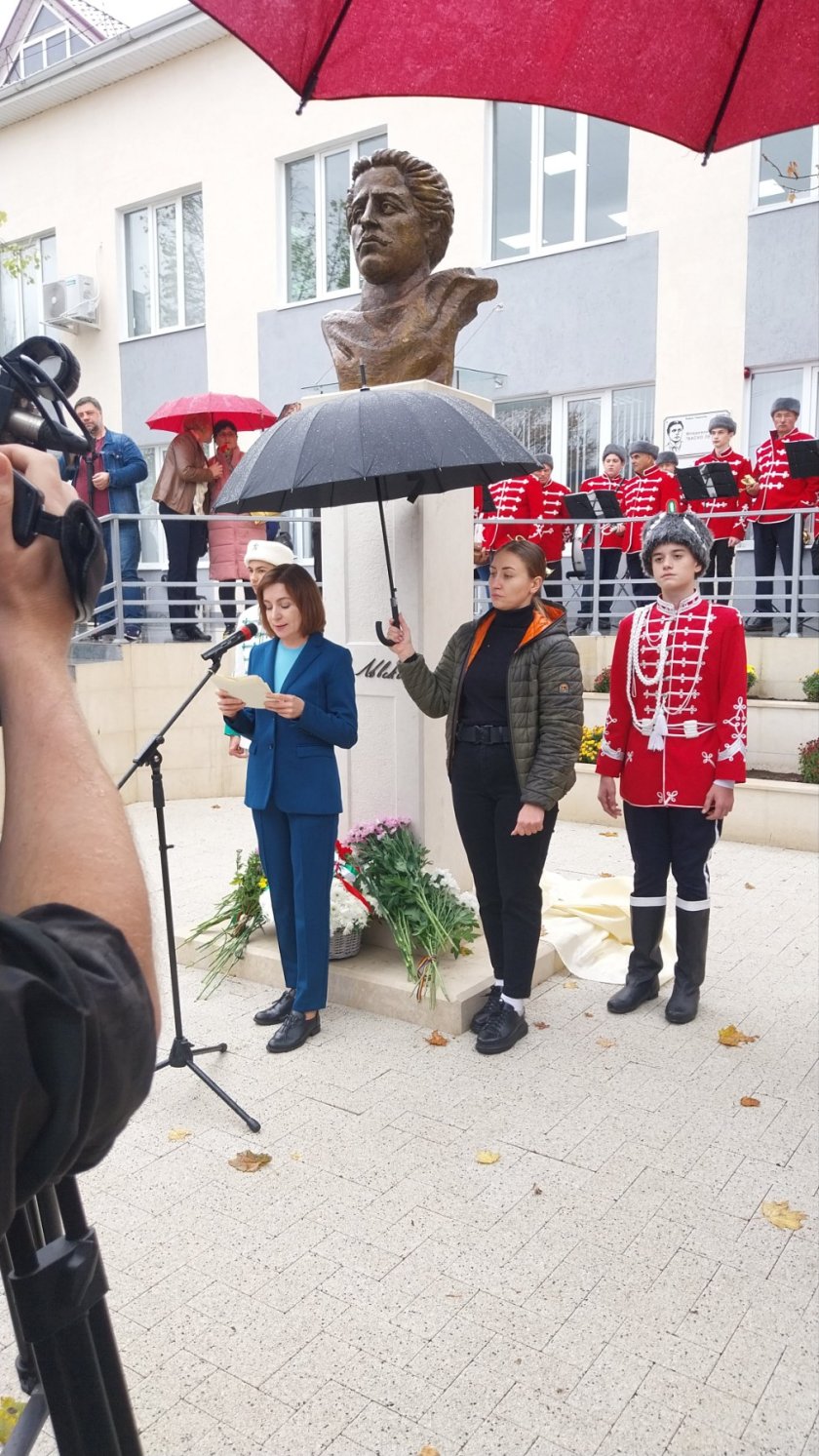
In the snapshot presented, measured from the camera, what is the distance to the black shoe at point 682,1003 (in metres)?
4.45

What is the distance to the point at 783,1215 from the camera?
3.03 metres

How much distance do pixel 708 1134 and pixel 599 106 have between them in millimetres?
3307

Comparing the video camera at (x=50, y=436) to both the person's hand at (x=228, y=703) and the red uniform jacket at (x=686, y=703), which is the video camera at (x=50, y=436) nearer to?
the person's hand at (x=228, y=703)

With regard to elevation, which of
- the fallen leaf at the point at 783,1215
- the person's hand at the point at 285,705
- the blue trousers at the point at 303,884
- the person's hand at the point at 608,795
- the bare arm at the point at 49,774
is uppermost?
the bare arm at the point at 49,774

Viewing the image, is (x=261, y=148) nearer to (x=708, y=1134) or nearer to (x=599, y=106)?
(x=599, y=106)

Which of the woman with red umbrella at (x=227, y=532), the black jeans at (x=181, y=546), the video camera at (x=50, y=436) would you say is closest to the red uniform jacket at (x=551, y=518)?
the woman with red umbrella at (x=227, y=532)

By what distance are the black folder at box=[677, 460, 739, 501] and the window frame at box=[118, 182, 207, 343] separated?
9.58m

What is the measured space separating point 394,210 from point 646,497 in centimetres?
643

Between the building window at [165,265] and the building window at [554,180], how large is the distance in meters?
5.32

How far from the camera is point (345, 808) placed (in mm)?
5133

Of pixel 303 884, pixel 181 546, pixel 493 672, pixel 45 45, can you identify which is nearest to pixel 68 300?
pixel 45 45

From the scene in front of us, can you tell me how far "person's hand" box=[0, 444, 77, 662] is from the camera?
2.99 ft

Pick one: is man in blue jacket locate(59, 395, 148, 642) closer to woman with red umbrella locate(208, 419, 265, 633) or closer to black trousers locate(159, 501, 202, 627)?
black trousers locate(159, 501, 202, 627)

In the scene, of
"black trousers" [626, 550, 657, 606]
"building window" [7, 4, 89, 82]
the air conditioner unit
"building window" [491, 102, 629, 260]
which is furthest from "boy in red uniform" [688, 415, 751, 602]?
"building window" [7, 4, 89, 82]
